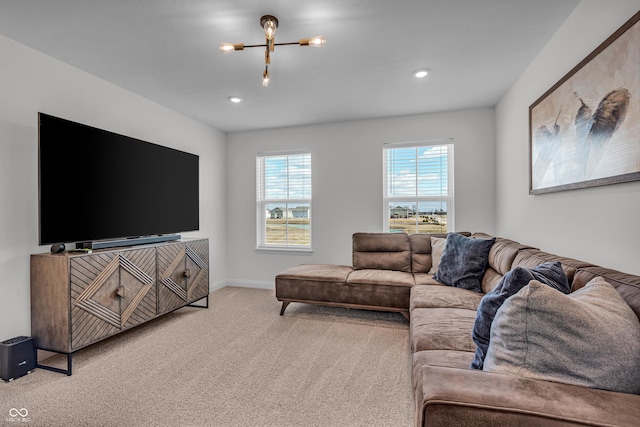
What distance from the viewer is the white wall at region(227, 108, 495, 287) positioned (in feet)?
13.3

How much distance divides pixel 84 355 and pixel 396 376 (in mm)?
2525

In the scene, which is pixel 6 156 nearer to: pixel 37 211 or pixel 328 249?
pixel 37 211

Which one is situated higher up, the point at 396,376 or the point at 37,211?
the point at 37,211

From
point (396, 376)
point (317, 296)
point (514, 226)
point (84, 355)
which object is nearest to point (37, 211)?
point (84, 355)

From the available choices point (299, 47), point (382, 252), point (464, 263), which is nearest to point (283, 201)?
point (382, 252)

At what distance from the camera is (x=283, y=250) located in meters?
4.81

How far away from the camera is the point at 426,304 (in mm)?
2498

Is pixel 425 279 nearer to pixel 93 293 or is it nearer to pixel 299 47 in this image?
pixel 299 47

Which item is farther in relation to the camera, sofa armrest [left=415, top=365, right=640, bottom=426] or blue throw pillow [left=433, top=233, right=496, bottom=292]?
blue throw pillow [left=433, top=233, right=496, bottom=292]

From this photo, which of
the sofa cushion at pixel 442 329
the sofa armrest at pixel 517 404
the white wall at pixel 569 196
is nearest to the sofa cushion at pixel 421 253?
the white wall at pixel 569 196

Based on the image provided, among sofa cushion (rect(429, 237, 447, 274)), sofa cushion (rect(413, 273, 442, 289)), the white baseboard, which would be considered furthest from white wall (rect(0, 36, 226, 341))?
sofa cushion (rect(429, 237, 447, 274))

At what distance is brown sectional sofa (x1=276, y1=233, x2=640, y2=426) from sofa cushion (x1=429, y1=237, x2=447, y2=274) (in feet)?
0.29

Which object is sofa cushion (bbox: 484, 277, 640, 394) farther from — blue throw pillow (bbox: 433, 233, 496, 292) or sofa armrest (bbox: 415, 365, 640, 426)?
blue throw pillow (bbox: 433, 233, 496, 292)

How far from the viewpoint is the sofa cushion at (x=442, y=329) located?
5.69ft
